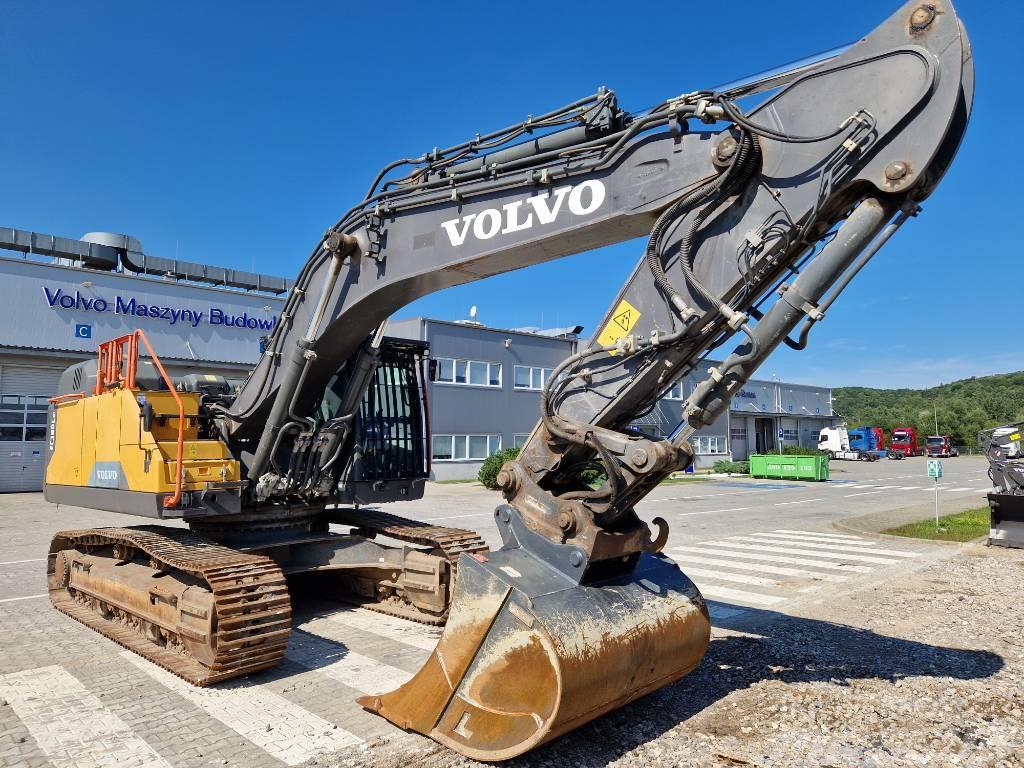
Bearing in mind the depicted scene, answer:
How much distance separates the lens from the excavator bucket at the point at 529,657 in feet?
13.4

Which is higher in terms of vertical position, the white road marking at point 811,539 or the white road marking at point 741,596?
the white road marking at point 811,539

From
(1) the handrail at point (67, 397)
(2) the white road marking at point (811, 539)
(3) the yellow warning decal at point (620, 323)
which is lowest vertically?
(2) the white road marking at point (811, 539)

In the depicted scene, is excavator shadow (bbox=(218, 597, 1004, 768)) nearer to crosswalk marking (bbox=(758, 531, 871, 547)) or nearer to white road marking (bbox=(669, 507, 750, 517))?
crosswalk marking (bbox=(758, 531, 871, 547))

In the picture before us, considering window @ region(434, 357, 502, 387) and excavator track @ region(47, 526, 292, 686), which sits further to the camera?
window @ region(434, 357, 502, 387)

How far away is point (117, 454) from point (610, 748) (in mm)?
5555

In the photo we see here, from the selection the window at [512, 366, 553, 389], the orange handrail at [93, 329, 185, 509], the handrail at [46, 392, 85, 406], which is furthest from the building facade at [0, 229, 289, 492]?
the orange handrail at [93, 329, 185, 509]

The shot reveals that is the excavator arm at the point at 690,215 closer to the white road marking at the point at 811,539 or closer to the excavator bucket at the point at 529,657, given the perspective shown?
the excavator bucket at the point at 529,657

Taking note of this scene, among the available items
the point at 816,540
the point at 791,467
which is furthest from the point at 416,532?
the point at 791,467

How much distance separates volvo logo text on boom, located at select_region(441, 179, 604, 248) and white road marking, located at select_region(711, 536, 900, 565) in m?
9.66

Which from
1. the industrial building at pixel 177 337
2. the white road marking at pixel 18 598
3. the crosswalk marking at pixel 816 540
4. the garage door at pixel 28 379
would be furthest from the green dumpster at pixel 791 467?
the white road marking at pixel 18 598

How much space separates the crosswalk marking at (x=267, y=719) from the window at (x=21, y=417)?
22414 mm

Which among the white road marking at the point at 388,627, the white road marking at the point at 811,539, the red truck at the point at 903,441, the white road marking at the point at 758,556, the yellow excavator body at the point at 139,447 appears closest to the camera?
the yellow excavator body at the point at 139,447

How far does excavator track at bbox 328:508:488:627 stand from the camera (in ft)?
25.2

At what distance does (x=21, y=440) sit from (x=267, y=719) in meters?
24.2
